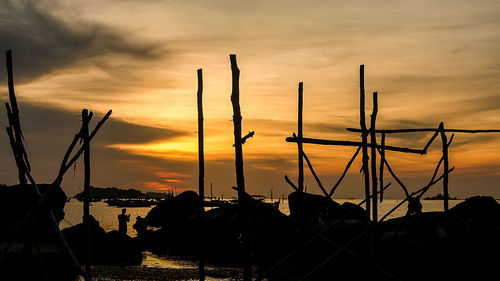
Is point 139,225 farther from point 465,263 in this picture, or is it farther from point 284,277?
point 465,263

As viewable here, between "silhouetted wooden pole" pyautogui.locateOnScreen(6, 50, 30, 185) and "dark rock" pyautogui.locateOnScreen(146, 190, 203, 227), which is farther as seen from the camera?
"dark rock" pyautogui.locateOnScreen(146, 190, 203, 227)

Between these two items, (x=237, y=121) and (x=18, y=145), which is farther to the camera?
(x=237, y=121)

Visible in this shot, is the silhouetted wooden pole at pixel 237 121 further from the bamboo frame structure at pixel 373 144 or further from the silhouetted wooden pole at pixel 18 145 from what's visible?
the silhouetted wooden pole at pixel 18 145

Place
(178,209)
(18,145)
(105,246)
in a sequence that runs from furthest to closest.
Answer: (178,209), (105,246), (18,145)

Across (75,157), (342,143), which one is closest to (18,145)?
(75,157)

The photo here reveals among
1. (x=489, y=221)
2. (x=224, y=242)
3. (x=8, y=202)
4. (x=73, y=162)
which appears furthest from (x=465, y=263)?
(x=8, y=202)

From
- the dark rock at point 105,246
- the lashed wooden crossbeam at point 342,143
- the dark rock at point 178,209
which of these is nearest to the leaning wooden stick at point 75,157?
the lashed wooden crossbeam at point 342,143

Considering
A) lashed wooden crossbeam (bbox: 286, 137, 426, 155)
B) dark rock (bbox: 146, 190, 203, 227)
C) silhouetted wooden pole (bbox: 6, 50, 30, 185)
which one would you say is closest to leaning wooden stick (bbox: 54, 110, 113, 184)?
silhouetted wooden pole (bbox: 6, 50, 30, 185)

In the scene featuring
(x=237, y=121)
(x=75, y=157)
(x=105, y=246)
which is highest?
(x=237, y=121)

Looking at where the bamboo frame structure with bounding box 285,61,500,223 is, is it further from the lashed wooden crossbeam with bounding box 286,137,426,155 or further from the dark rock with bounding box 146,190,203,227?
the dark rock with bounding box 146,190,203,227

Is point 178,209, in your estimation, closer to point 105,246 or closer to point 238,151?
point 105,246

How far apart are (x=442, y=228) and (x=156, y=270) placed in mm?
12559

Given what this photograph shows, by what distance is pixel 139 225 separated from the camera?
41938 mm

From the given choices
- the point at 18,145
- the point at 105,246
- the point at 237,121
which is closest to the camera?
the point at 18,145
